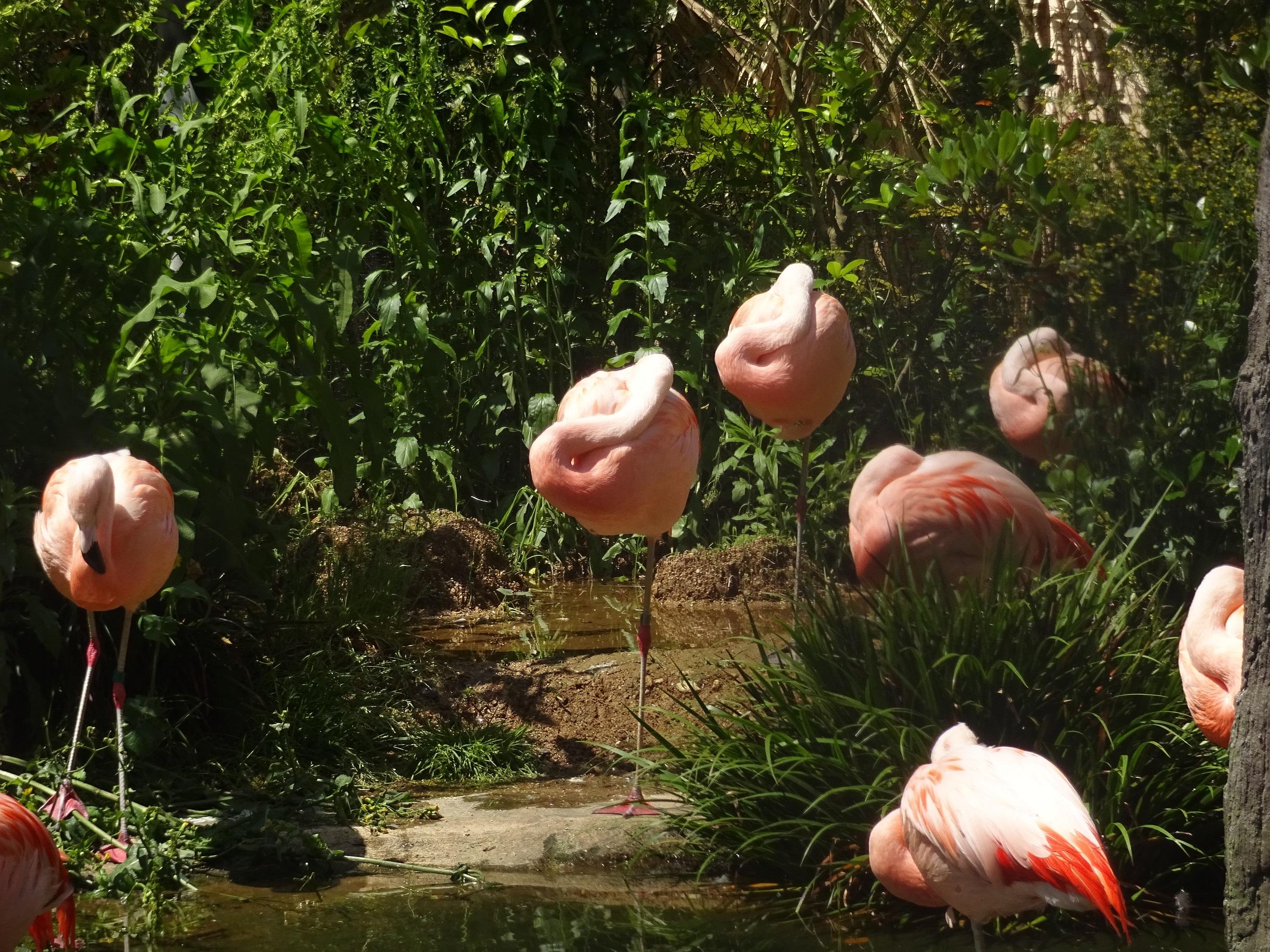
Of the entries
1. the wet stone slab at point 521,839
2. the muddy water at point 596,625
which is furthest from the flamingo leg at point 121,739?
the muddy water at point 596,625

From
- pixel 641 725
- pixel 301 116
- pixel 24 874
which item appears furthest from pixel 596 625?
pixel 24 874

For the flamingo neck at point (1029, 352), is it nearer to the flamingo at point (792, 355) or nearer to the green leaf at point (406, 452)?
the flamingo at point (792, 355)

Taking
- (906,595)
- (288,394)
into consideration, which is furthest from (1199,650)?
(288,394)

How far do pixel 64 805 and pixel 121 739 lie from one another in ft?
0.77

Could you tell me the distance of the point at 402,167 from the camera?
6.35 metres

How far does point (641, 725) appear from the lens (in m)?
4.45

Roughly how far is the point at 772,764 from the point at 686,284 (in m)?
4.29

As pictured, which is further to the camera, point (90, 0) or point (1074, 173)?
point (90, 0)

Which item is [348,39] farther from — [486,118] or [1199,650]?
[1199,650]

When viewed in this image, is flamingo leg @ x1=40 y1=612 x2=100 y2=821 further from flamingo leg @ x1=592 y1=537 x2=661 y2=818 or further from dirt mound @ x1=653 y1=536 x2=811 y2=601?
dirt mound @ x1=653 y1=536 x2=811 y2=601

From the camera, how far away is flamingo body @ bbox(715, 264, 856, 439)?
16.4ft

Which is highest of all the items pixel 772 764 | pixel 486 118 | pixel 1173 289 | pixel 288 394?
pixel 486 118

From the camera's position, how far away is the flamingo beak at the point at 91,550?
3605 mm

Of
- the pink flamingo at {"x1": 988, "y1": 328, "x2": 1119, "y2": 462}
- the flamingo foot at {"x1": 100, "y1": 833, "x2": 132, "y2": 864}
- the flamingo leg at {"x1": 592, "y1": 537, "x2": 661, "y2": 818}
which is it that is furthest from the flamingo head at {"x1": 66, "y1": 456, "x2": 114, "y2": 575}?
the pink flamingo at {"x1": 988, "y1": 328, "x2": 1119, "y2": 462}
